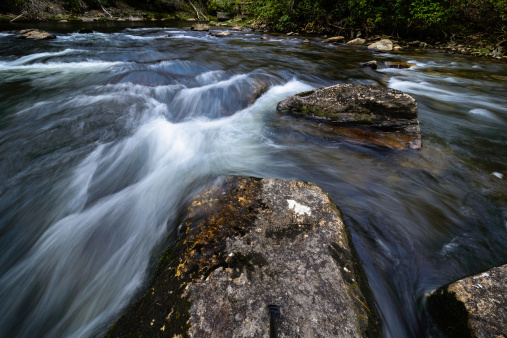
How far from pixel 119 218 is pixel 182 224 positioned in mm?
1052

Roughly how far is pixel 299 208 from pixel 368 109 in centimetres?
262

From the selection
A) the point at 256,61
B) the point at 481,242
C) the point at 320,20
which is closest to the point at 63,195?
the point at 481,242

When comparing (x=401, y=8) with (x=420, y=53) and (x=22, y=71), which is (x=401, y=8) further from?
(x=22, y=71)

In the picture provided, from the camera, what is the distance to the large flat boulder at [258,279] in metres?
1.15

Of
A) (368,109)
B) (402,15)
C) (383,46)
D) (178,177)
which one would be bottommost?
(178,177)

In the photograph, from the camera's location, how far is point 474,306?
4.20 ft

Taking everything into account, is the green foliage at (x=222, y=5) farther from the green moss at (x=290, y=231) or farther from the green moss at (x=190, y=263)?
the green moss at (x=290, y=231)

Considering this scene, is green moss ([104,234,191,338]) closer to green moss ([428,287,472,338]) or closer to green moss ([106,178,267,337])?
green moss ([106,178,267,337])

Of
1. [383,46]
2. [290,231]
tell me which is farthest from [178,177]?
[383,46]

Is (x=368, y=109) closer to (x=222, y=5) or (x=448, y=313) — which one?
(x=448, y=313)

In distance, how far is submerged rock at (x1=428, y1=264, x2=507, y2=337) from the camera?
1.21 m

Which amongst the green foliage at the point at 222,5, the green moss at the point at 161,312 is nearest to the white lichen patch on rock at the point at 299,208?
the green moss at the point at 161,312

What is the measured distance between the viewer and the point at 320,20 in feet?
52.2

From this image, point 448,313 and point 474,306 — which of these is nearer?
point 474,306
